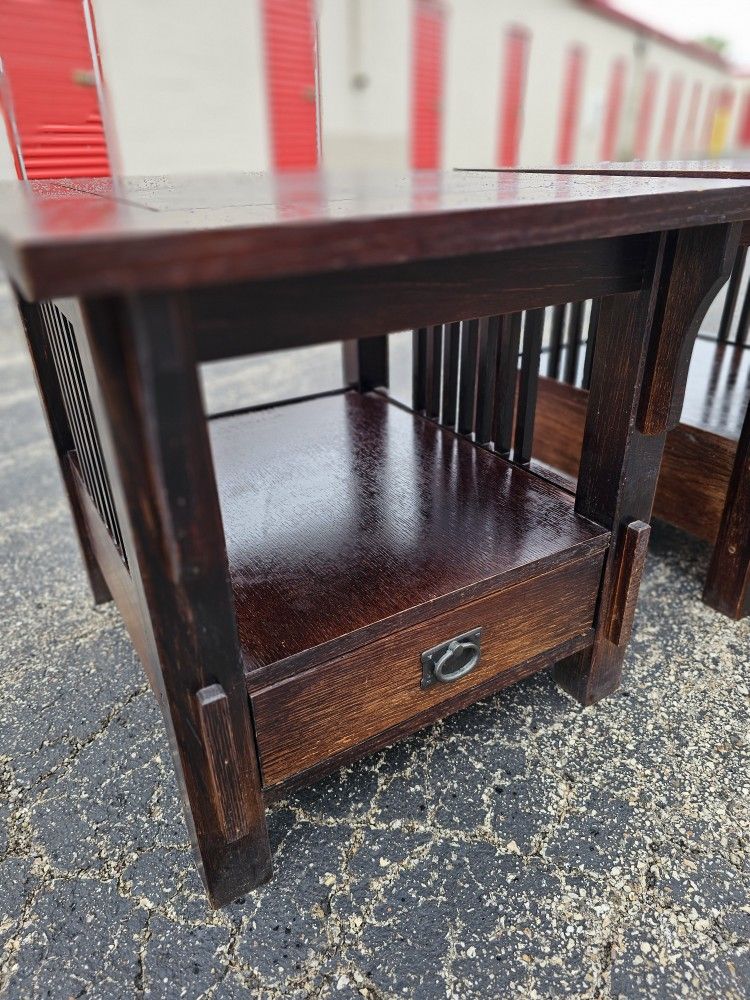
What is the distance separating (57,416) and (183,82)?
3335 millimetres

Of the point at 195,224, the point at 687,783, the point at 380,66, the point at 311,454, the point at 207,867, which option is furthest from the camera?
the point at 380,66

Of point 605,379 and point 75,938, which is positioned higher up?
point 605,379

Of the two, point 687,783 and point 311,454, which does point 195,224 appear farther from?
point 687,783

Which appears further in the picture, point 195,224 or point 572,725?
point 572,725

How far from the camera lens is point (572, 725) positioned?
103 centimetres

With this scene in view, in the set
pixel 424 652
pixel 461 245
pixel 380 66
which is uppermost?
pixel 380 66

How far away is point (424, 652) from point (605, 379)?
0.43 m

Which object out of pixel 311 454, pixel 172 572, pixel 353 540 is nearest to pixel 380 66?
pixel 311 454

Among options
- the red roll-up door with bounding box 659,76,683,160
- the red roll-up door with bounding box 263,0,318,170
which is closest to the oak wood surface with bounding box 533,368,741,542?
the red roll-up door with bounding box 263,0,318,170

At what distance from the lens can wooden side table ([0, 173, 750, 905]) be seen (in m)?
0.45

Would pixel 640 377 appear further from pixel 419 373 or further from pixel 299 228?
pixel 419 373

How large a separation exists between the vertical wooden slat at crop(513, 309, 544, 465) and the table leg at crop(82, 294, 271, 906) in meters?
0.65

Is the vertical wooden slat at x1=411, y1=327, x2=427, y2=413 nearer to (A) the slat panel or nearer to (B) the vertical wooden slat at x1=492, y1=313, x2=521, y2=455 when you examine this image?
(B) the vertical wooden slat at x1=492, y1=313, x2=521, y2=455

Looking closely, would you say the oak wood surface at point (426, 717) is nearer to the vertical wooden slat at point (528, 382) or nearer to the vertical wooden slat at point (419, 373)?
the vertical wooden slat at point (528, 382)
